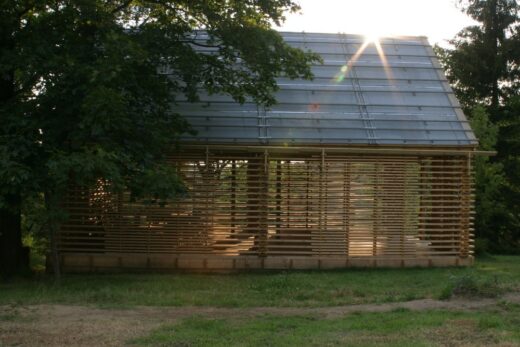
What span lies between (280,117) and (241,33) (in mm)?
3706

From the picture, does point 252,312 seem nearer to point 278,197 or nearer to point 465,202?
point 278,197

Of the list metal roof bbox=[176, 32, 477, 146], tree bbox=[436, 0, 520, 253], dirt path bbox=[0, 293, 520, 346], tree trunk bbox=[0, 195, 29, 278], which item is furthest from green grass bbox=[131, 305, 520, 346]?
tree bbox=[436, 0, 520, 253]

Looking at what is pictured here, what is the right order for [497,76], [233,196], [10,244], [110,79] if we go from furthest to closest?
[497,76] < [233,196] < [10,244] < [110,79]

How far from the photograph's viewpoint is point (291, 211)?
15742 mm

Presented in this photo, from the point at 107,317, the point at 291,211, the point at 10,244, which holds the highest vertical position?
the point at 291,211

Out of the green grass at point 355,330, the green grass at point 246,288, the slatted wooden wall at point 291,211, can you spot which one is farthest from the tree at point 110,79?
the green grass at point 355,330

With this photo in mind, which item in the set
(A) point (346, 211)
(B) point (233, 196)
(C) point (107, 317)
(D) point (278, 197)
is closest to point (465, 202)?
(A) point (346, 211)

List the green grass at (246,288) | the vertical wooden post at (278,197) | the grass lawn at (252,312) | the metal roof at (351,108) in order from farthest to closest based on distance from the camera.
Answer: the metal roof at (351,108) → the vertical wooden post at (278,197) → the green grass at (246,288) → the grass lawn at (252,312)

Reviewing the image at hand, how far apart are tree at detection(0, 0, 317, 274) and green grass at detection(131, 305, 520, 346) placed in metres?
3.70

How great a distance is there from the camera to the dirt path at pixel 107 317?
802cm

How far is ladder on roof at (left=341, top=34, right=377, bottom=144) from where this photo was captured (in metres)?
16.4

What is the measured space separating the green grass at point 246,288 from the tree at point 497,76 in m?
13.3

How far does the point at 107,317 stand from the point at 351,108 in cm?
993

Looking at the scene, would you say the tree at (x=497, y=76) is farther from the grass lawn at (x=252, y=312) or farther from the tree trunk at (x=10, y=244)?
the tree trunk at (x=10, y=244)
